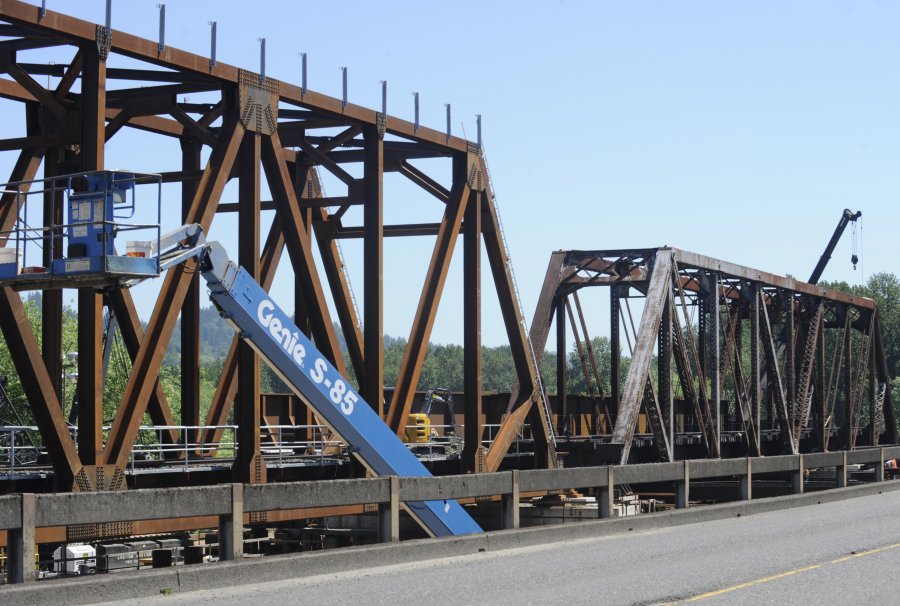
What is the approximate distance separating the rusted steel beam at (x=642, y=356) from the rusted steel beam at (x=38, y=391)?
644 inches

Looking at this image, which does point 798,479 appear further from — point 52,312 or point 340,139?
point 52,312

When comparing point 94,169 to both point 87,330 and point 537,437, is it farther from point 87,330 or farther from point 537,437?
point 537,437

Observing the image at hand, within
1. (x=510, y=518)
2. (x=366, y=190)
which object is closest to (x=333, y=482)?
(x=510, y=518)

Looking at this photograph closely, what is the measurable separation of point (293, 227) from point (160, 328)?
11.3 feet

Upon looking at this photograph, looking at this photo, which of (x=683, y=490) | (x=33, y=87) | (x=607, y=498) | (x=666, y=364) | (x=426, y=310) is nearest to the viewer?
(x=33, y=87)

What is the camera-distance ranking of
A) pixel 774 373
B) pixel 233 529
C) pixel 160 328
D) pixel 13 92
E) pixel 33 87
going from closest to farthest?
→ pixel 233 529 → pixel 160 328 → pixel 33 87 → pixel 13 92 → pixel 774 373

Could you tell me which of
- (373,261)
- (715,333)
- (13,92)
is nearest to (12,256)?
(13,92)

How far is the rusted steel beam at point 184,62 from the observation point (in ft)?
48.1

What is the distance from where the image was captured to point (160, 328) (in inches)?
624

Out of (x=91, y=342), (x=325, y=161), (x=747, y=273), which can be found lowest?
(x=91, y=342)

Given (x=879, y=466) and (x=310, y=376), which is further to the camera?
(x=879, y=466)

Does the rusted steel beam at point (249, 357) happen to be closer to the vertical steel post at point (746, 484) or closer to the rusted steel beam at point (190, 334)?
the rusted steel beam at point (190, 334)

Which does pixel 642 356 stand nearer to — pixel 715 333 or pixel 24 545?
pixel 715 333

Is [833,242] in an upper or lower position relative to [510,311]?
upper
